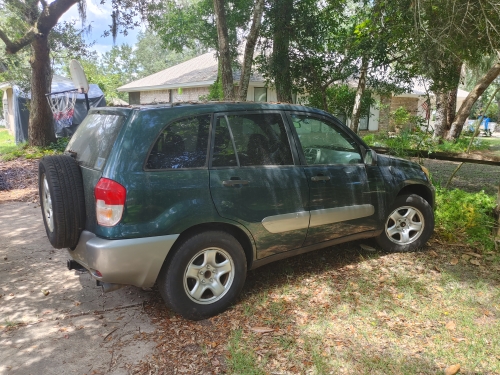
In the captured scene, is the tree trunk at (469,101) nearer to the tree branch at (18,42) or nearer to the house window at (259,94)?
the house window at (259,94)

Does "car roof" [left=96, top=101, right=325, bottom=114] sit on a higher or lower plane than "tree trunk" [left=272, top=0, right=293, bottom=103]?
lower

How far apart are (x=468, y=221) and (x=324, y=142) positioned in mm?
2493

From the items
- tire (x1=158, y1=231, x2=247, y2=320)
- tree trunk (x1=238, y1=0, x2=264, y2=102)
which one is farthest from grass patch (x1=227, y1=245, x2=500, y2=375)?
tree trunk (x1=238, y1=0, x2=264, y2=102)

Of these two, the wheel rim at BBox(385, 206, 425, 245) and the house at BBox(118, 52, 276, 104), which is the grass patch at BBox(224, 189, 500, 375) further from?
the house at BBox(118, 52, 276, 104)

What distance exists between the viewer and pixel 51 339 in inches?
132

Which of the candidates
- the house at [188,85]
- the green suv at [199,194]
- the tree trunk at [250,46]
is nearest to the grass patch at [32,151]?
the house at [188,85]

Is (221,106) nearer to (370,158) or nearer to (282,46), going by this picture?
(370,158)

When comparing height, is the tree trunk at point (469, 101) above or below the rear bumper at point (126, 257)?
above

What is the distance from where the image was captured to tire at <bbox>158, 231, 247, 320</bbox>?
11.1 ft

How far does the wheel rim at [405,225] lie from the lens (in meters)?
4.95

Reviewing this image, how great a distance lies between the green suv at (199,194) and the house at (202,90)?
13.0 meters

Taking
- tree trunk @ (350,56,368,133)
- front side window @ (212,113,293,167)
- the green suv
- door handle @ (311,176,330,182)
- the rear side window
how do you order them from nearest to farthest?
1. the green suv
2. the rear side window
3. front side window @ (212,113,293,167)
4. door handle @ (311,176,330,182)
5. tree trunk @ (350,56,368,133)

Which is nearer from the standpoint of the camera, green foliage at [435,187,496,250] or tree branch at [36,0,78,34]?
green foliage at [435,187,496,250]

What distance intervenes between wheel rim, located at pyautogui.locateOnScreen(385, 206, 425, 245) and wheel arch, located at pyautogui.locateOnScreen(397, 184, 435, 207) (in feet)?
0.71
